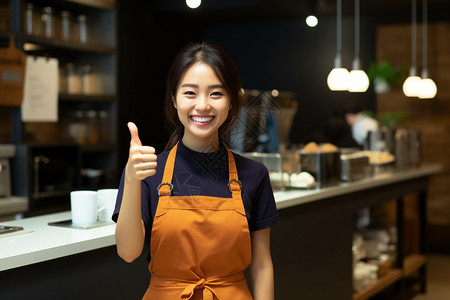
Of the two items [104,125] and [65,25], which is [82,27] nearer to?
[65,25]

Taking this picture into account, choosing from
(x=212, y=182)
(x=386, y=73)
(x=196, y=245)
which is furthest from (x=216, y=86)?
(x=386, y=73)

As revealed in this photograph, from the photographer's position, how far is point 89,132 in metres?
5.30

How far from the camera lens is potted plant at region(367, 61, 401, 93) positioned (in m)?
7.13

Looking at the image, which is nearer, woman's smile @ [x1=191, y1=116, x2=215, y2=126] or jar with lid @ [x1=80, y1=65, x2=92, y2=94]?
woman's smile @ [x1=191, y1=116, x2=215, y2=126]

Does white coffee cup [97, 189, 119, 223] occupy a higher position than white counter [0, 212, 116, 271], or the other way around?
white coffee cup [97, 189, 119, 223]

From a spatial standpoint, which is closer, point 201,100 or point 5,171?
point 201,100

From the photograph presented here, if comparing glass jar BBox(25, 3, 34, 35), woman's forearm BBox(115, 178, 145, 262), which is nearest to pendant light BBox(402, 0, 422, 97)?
glass jar BBox(25, 3, 34, 35)

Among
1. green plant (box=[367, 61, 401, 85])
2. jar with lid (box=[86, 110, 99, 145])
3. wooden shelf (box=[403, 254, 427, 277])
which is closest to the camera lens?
wooden shelf (box=[403, 254, 427, 277])

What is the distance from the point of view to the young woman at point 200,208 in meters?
1.70

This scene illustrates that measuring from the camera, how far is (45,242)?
1968mm

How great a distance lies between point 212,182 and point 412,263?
3.91 metres

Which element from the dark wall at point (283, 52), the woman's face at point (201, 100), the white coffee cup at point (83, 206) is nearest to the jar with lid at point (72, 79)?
the dark wall at point (283, 52)

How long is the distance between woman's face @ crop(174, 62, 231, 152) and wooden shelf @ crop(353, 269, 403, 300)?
270 centimetres

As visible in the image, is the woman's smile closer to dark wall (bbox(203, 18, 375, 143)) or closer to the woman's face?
the woman's face
